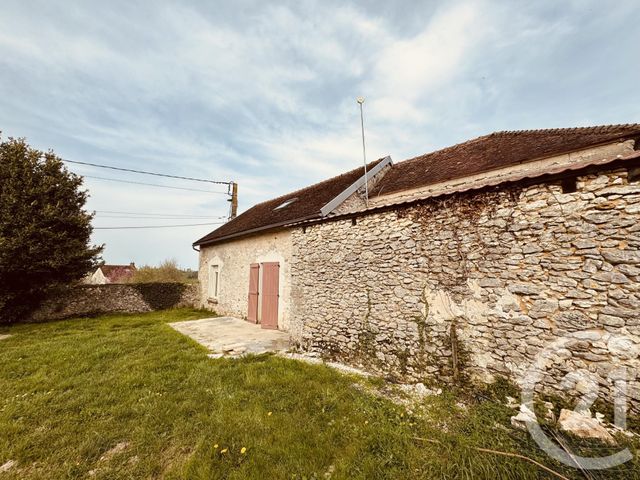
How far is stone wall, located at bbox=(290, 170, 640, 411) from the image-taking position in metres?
2.91

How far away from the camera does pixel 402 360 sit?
4.36m

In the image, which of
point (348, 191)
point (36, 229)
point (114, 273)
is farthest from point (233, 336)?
point (114, 273)

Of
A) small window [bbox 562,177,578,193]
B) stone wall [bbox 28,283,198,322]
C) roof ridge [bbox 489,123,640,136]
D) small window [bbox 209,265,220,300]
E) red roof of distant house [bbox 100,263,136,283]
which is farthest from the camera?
red roof of distant house [bbox 100,263,136,283]

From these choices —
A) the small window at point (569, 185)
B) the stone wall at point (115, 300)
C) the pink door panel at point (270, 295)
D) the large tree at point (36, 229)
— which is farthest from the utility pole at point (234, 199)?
the small window at point (569, 185)

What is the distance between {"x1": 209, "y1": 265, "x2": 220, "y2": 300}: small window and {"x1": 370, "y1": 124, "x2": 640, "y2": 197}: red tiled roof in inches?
307

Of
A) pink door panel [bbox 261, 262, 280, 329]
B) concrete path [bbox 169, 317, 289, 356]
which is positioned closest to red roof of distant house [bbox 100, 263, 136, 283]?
concrete path [bbox 169, 317, 289, 356]

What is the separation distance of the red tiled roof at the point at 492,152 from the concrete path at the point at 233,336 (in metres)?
5.30

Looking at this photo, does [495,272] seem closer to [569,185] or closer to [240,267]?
[569,185]

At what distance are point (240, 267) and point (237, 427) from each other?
7917mm

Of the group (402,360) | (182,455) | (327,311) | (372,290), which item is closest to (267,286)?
(327,311)

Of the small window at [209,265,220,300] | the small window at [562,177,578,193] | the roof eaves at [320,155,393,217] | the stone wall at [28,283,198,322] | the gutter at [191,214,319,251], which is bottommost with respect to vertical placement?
the stone wall at [28,283,198,322]

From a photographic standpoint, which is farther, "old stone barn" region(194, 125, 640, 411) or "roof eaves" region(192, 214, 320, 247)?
"roof eaves" region(192, 214, 320, 247)

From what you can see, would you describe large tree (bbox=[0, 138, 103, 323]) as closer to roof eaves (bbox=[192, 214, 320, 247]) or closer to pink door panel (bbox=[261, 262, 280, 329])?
roof eaves (bbox=[192, 214, 320, 247])

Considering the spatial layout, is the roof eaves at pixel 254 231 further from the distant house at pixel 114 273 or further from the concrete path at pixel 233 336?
the distant house at pixel 114 273
